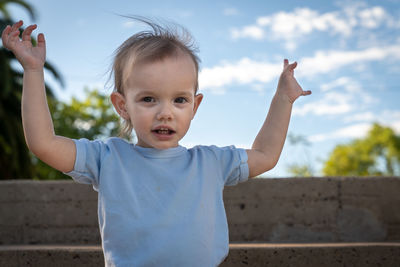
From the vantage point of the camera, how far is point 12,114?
39.7ft

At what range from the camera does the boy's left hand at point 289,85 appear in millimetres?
2188

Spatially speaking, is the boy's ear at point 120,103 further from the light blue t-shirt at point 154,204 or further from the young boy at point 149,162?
the light blue t-shirt at point 154,204

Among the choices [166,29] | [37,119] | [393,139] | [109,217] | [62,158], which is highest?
[166,29]

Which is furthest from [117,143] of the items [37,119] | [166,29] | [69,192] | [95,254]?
[69,192]

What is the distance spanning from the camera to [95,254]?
2947mm

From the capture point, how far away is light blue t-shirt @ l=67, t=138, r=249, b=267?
71.9 inches

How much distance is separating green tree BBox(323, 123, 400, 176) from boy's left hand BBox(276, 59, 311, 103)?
38.3 metres

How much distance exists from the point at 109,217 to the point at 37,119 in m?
0.50

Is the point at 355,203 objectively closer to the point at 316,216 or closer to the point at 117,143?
the point at 316,216

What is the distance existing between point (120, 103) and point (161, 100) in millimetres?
272

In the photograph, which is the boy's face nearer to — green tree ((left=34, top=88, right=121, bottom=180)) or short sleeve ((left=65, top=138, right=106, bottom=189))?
short sleeve ((left=65, top=138, right=106, bottom=189))

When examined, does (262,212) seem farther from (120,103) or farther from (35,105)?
(35,105)

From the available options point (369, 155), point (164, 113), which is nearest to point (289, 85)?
point (164, 113)

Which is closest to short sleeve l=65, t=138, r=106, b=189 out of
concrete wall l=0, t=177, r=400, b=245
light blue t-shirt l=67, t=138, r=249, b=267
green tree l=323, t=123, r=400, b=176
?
light blue t-shirt l=67, t=138, r=249, b=267
